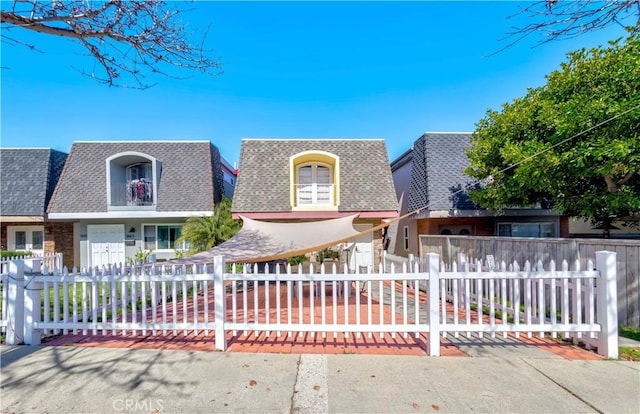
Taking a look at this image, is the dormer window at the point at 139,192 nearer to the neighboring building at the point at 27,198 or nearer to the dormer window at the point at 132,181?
the dormer window at the point at 132,181

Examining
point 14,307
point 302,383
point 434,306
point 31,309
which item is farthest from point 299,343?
point 14,307

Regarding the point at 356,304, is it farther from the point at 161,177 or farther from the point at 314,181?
the point at 161,177

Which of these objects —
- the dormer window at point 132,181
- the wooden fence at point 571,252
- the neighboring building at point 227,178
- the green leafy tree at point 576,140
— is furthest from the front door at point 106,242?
the green leafy tree at point 576,140

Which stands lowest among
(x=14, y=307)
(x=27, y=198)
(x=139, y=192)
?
(x=14, y=307)

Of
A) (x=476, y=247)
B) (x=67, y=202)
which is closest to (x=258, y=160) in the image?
(x=67, y=202)

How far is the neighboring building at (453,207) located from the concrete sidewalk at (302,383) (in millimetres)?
8232

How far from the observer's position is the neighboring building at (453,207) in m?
11.6

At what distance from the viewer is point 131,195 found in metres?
13.2

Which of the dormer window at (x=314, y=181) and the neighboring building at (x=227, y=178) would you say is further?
the neighboring building at (x=227, y=178)

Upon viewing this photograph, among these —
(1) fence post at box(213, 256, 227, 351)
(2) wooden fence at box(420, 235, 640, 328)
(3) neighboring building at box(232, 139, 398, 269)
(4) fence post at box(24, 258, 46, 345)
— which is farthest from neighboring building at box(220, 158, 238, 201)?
(1) fence post at box(213, 256, 227, 351)

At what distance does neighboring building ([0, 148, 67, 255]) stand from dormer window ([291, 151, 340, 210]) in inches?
425

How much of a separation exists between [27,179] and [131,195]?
16.4 ft

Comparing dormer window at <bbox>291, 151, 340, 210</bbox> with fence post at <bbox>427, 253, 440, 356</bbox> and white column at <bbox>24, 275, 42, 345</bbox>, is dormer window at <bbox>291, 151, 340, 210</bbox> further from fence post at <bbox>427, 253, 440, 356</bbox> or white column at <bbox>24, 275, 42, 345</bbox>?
white column at <bbox>24, 275, 42, 345</bbox>

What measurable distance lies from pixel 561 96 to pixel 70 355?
11.2 metres
